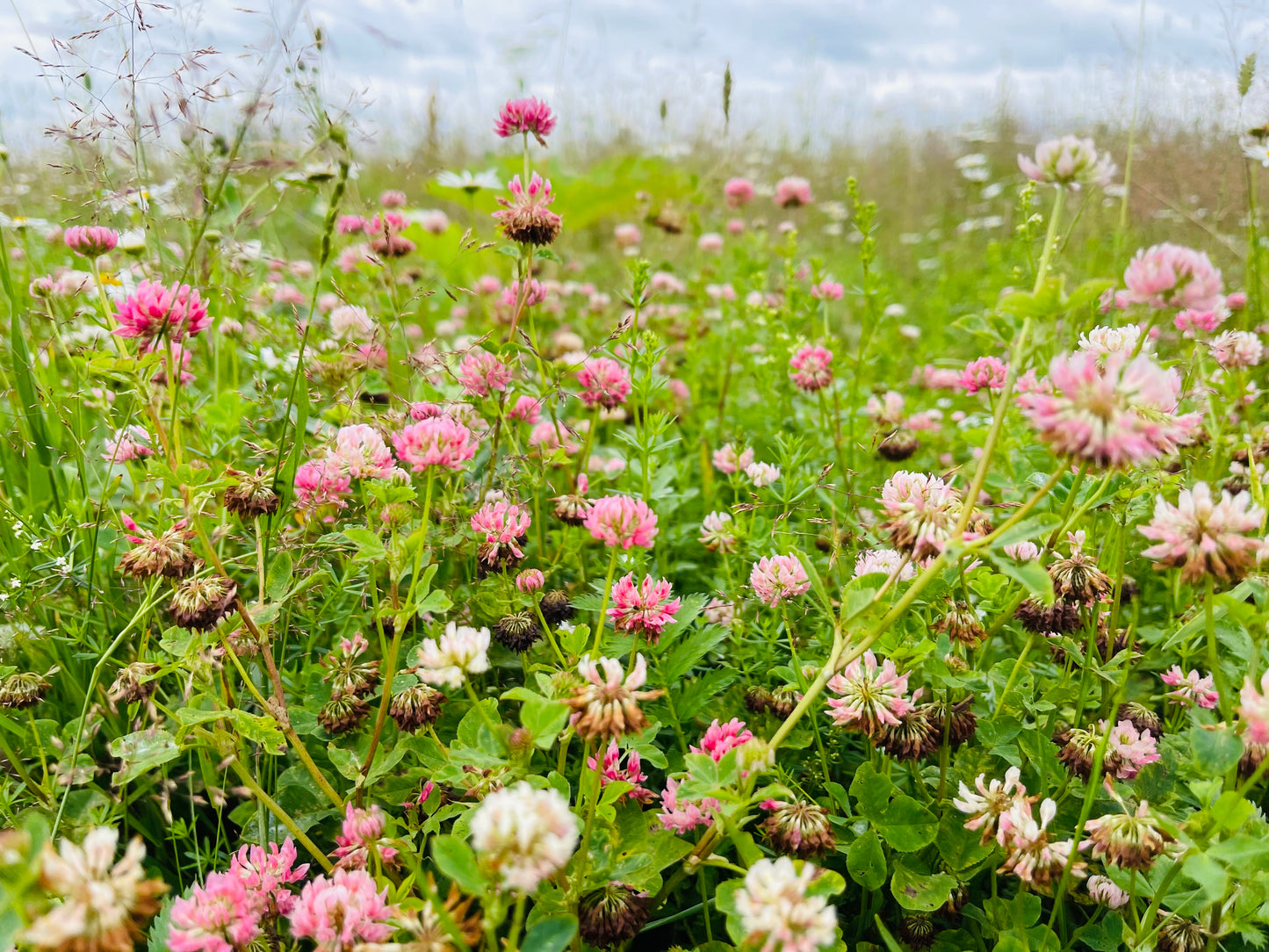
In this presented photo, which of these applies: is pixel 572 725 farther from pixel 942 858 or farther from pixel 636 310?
pixel 636 310

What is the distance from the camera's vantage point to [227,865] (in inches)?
53.9

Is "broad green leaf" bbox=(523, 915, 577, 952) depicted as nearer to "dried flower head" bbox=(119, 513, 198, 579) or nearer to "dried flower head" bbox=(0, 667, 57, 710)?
"dried flower head" bbox=(119, 513, 198, 579)

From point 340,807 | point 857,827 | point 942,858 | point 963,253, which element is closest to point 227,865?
point 340,807

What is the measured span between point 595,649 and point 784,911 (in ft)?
1.38

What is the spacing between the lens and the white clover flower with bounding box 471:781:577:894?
68 centimetres

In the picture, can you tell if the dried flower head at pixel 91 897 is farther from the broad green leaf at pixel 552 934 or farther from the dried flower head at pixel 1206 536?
the dried flower head at pixel 1206 536

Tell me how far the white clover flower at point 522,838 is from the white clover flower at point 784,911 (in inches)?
7.7

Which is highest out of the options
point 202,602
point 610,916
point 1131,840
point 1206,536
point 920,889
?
point 1206,536

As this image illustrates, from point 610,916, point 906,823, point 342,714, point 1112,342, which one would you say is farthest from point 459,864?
point 1112,342

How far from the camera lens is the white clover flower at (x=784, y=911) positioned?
2.47 ft

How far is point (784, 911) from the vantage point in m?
0.76

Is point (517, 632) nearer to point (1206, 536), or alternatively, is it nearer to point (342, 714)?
point (342, 714)

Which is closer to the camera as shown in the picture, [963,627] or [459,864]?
[459,864]

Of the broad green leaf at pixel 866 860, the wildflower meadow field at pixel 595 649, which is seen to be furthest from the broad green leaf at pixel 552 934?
the broad green leaf at pixel 866 860
